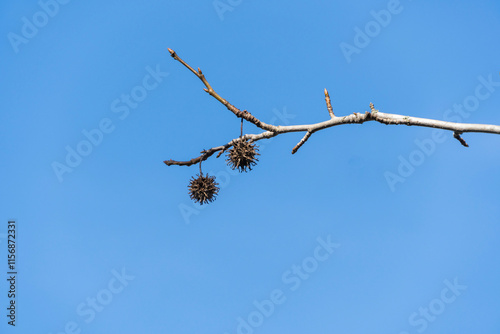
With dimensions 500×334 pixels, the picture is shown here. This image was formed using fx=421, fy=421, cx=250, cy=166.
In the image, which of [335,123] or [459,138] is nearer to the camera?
[459,138]

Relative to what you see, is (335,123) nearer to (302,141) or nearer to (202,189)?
(302,141)

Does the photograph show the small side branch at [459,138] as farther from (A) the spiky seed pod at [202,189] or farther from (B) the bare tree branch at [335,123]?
(A) the spiky seed pod at [202,189]

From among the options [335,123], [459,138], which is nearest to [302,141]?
[335,123]

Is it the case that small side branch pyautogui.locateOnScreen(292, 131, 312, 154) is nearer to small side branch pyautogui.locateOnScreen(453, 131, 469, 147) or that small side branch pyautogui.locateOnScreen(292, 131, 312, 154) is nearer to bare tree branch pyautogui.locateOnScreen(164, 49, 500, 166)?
bare tree branch pyautogui.locateOnScreen(164, 49, 500, 166)

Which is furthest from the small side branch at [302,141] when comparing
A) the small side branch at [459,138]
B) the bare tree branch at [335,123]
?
the small side branch at [459,138]

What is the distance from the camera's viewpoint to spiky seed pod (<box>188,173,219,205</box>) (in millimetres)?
5020

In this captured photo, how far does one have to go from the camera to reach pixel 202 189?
5.01m

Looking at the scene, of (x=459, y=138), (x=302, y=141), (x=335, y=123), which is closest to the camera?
(x=459, y=138)

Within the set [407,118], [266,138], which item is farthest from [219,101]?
[407,118]

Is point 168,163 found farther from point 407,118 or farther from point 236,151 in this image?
point 407,118

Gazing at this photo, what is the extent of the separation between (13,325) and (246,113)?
9.91 meters

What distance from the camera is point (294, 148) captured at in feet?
14.1

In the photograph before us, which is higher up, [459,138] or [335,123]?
[335,123]

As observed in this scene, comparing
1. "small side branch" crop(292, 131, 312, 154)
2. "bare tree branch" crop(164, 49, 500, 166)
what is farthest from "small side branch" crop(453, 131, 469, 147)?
"small side branch" crop(292, 131, 312, 154)
